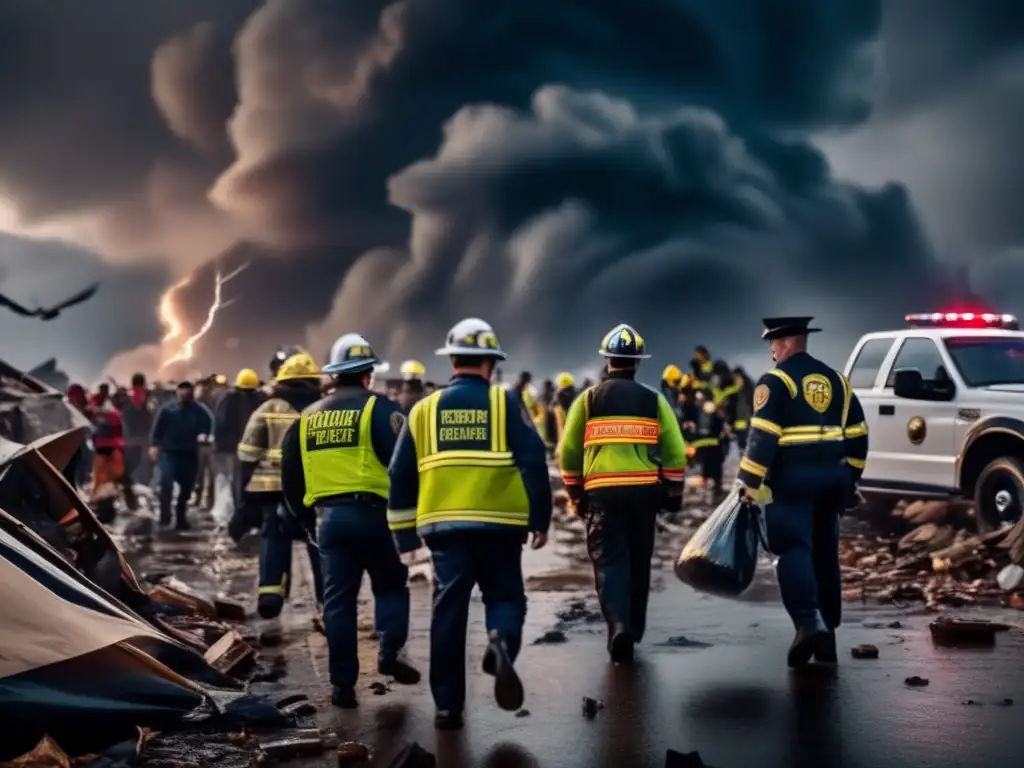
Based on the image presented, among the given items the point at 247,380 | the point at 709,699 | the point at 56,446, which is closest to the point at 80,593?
the point at 709,699

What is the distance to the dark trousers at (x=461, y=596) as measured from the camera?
19.6 feet

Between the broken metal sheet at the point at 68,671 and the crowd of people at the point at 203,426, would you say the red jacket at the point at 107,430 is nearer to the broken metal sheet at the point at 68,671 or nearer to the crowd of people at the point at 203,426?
the crowd of people at the point at 203,426

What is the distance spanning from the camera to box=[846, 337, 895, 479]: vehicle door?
12883 millimetres

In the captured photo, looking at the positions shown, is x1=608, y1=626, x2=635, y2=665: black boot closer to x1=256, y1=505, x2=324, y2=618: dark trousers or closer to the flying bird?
x1=256, y1=505, x2=324, y2=618: dark trousers

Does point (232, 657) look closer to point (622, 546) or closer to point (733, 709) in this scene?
point (622, 546)

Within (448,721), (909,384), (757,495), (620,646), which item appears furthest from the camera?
(909,384)

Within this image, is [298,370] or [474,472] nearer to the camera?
[474,472]

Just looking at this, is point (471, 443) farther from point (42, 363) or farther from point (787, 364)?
point (42, 363)

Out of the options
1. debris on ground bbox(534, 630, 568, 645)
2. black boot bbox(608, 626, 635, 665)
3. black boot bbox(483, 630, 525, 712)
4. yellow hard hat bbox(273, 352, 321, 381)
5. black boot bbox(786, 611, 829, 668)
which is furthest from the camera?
yellow hard hat bbox(273, 352, 321, 381)

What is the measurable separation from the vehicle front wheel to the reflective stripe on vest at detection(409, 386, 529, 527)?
20.9 feet

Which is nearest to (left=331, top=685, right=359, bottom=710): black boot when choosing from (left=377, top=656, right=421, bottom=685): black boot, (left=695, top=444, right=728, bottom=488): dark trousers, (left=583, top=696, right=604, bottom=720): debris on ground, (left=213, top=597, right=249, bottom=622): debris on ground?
(left=377, top=656, right=421, bottom=685): black boot

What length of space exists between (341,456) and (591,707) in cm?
179

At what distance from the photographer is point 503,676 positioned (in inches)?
221

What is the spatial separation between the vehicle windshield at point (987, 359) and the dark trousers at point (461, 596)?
7187 millimetres
